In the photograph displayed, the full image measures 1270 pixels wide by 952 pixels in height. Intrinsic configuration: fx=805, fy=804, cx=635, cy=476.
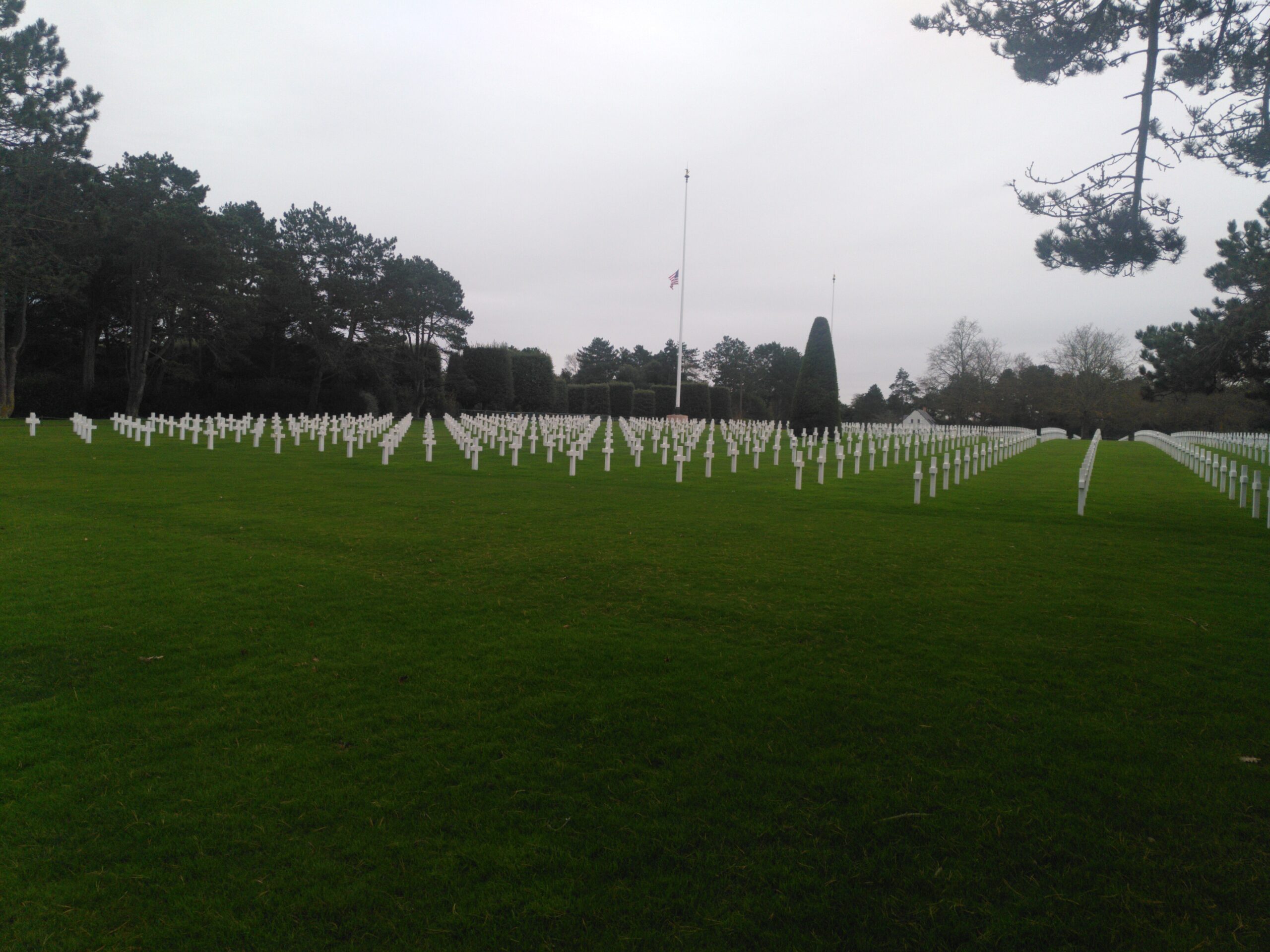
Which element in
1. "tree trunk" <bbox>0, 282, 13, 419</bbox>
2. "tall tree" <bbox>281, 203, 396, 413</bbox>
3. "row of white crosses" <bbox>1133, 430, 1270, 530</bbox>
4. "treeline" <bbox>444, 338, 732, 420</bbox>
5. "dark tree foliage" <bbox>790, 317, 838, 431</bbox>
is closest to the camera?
"row of white crosses" <bbox>1133, 430, 1270, 530</bbox>

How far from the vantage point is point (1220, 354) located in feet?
35.5

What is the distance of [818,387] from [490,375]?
26.5 metres

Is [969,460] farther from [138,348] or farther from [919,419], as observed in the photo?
[919,419]

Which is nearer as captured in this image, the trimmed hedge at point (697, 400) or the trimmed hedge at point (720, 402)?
the trimmed hedge at point (697, 400)

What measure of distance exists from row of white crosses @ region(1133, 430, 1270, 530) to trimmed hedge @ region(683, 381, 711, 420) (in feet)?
98.4

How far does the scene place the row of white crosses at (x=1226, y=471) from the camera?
1182 cm

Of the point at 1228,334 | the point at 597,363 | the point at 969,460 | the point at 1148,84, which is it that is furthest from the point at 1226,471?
the point at 597,363

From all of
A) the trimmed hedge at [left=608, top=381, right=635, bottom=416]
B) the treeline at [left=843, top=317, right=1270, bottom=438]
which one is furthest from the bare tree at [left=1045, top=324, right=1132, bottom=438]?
the trimmed hedge at [left=608, top=381, right=635, bottom=416]

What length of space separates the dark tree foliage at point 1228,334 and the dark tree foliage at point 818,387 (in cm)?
2346

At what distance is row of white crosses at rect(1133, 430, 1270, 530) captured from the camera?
11.8m

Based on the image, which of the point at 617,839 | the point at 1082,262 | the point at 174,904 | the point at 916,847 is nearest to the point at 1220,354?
the point at 1082,262

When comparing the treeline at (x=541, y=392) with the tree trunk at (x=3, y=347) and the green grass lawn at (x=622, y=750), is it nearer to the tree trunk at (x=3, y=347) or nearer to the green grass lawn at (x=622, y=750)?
the tree trunk at (x=3, y=347)

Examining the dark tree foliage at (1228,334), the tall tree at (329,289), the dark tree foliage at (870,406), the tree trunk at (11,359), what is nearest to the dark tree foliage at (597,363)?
the dark tree foliage at (870,406)

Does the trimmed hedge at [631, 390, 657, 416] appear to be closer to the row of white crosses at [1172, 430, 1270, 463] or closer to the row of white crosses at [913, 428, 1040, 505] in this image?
the row of white crosses at [913, 428, 1040, 505]
